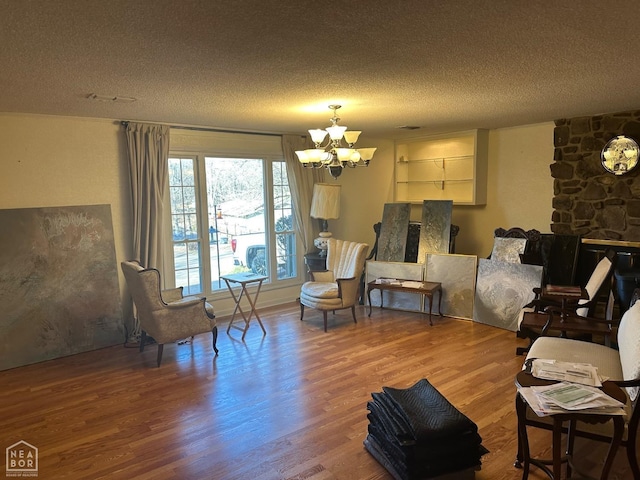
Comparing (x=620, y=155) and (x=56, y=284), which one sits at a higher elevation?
(x=620, y=155)

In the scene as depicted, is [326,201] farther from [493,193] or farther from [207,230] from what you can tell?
[493,193]

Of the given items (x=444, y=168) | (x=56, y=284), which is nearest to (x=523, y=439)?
(x=56, y=284)

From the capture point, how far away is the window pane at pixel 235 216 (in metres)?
5.63

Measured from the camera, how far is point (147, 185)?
484 cm

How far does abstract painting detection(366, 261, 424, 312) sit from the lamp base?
0.65m

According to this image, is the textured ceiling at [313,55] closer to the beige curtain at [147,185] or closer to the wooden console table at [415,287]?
the beige curtain at [147,185]

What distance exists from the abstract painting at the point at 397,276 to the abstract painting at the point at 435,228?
0.31m

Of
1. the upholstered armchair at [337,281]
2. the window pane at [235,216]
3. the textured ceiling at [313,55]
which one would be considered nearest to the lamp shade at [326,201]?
the upholstered armchair at [337,281]

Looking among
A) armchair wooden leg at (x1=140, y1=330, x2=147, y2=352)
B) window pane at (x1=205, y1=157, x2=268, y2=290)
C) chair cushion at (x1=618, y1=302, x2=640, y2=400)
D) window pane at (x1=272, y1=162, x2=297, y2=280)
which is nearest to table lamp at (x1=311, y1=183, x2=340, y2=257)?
window pane at (x1=272, y1=162, x2=297, y2=280)

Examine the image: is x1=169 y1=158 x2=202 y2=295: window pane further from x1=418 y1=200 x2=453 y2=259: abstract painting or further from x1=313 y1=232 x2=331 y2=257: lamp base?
x1=418 y1=200 x2=453 y2=259: abstract painting

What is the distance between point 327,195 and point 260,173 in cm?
96

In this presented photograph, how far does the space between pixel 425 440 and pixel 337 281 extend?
2840mm

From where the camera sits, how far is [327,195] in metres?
5.92

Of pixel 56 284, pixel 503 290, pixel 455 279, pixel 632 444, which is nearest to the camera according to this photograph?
pixel 632 444
